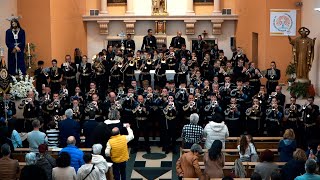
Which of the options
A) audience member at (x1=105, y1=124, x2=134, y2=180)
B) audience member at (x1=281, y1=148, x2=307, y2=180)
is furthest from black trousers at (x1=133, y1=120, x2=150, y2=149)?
audience member at (x1=281, y1=148, x2=307, y2=180)

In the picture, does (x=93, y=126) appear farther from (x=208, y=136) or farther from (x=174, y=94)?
(x=174, y=94)

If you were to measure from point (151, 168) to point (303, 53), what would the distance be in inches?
266

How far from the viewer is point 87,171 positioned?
9523 millimetres

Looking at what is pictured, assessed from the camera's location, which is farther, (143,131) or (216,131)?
(143,131)

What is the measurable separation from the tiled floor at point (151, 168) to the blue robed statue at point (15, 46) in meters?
5.55

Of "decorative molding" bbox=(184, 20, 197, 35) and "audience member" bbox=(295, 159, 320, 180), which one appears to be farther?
"decorative molding" bbox=(184, 20, 197, 35)

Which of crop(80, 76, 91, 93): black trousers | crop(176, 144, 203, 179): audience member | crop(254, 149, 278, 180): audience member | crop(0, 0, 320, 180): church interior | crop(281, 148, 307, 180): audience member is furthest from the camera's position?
crop(80, 76, 91, 93): black trousers

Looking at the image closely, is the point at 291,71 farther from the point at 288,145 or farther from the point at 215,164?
the point at 215,164

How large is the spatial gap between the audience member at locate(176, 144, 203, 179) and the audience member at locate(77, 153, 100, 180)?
5.01ft

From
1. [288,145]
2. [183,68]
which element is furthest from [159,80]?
[288,145]

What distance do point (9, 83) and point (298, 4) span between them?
1052 cm

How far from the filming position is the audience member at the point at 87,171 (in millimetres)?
9508

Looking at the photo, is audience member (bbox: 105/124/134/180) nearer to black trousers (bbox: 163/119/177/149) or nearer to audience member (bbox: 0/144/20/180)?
audience member (bbox: 0/144/20/180)

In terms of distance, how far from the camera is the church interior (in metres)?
15.2
